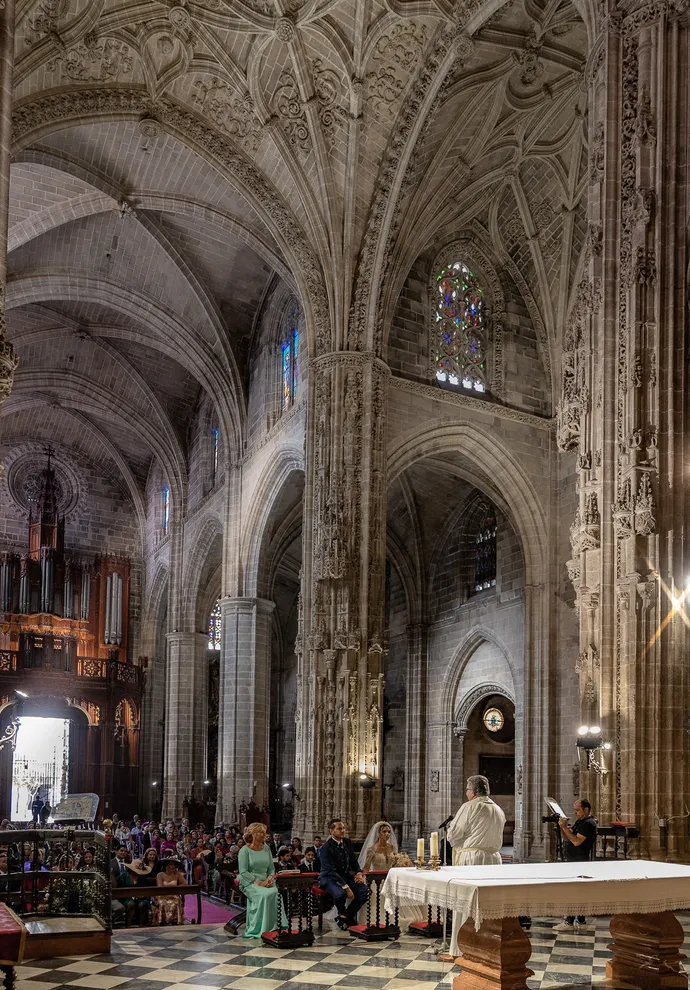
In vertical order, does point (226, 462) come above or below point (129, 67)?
below

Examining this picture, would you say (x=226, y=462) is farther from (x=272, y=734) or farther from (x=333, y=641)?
(x=272, y=734)

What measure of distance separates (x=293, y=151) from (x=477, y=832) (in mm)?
15950

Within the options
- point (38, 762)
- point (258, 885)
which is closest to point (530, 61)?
Result: point (258, 885)

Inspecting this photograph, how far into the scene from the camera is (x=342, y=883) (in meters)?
10.4

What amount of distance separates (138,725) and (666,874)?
96.1 feet

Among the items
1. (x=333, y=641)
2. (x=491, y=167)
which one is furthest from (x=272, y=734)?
(x=491, y=167)

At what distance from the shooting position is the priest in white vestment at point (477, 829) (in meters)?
9.27

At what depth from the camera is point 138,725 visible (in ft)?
115

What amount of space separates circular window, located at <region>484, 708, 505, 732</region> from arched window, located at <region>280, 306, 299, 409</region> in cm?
1039

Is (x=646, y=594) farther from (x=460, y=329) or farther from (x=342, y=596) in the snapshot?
(x=460, y=329)

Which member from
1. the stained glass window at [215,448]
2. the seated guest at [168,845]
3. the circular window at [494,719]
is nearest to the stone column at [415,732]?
the circular window at [494,719]

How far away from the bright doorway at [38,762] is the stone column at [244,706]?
31.7ft

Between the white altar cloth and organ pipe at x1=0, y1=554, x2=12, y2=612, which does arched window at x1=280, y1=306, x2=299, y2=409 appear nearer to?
organ pipe at x1=0, y1=554, x2=12, y2=612

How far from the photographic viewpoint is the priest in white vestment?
30.4ft
